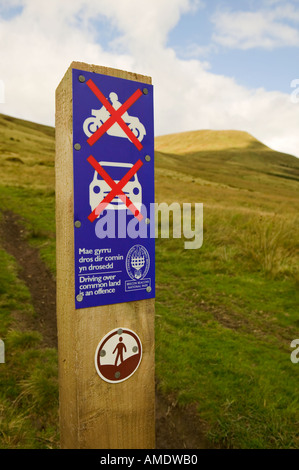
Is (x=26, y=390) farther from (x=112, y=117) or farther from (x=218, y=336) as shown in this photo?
(x=112, y=117)

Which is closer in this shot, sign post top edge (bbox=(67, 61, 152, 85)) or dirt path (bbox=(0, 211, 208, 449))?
sign post top edge (bbox=(67, 61, 152, 85))

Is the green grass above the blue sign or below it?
below

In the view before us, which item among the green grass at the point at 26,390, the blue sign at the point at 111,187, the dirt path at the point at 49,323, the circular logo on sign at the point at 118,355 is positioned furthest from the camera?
the dirt path at the point at 49,323

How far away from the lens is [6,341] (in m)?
4.21

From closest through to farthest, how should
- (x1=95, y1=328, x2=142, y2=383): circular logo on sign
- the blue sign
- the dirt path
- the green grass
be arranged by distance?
the blue sign < (x1=95, y1=328, x2=142, y2=383): circular logo on sign < the green grass < the dirt path

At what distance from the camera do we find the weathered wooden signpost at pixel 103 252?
177 cm

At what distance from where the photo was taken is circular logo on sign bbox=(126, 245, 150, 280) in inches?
76.1

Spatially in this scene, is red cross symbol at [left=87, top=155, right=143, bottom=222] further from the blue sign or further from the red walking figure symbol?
the red walking figure symbol

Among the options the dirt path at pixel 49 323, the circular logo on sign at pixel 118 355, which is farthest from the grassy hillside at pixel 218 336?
the circular logo on sign at pixel 118 355

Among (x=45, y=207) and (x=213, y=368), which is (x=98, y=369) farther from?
(x=45, y=207)

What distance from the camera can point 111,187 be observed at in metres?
1.82

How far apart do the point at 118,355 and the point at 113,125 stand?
1290 mm

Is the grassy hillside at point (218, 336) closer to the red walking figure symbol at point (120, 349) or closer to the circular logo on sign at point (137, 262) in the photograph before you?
the red walking figure symbol at point (120, 349)

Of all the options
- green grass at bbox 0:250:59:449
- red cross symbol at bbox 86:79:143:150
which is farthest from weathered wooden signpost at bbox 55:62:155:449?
green grass at bbox 0:250:59:449
